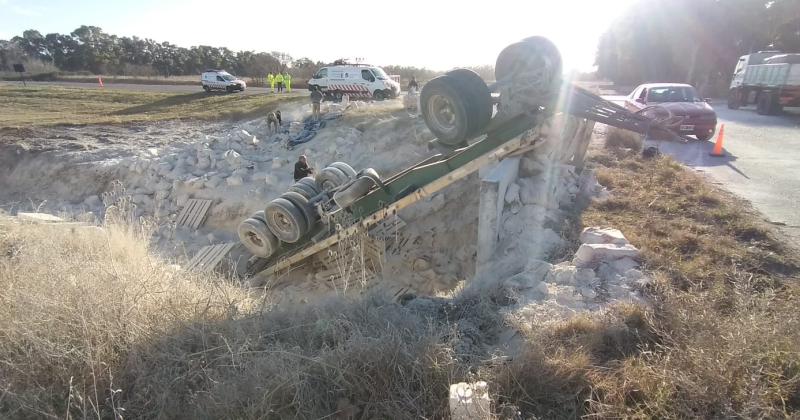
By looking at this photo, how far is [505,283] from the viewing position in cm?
401

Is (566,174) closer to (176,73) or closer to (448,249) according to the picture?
(448,249)

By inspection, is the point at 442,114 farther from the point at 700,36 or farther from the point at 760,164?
the point at 700,36

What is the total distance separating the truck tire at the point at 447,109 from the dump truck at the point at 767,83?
17224 mm

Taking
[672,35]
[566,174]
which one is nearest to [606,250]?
[566,174]

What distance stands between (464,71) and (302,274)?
4.08 metres

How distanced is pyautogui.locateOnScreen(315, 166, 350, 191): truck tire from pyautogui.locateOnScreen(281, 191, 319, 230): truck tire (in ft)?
2.03

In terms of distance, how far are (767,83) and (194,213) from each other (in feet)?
68.5

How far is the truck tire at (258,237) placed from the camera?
6520 millimetres

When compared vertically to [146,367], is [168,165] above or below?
below

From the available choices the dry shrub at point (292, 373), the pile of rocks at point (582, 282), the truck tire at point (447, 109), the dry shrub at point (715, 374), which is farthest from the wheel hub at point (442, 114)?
the dry shrub at point (715, 374)

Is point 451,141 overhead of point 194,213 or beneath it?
overhead

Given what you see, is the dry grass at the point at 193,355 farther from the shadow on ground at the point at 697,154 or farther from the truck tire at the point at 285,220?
the shadow on ground at the point at 697,154

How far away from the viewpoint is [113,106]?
2111 cm

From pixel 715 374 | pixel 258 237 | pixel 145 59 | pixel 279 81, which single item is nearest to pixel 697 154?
pixel 715 374
